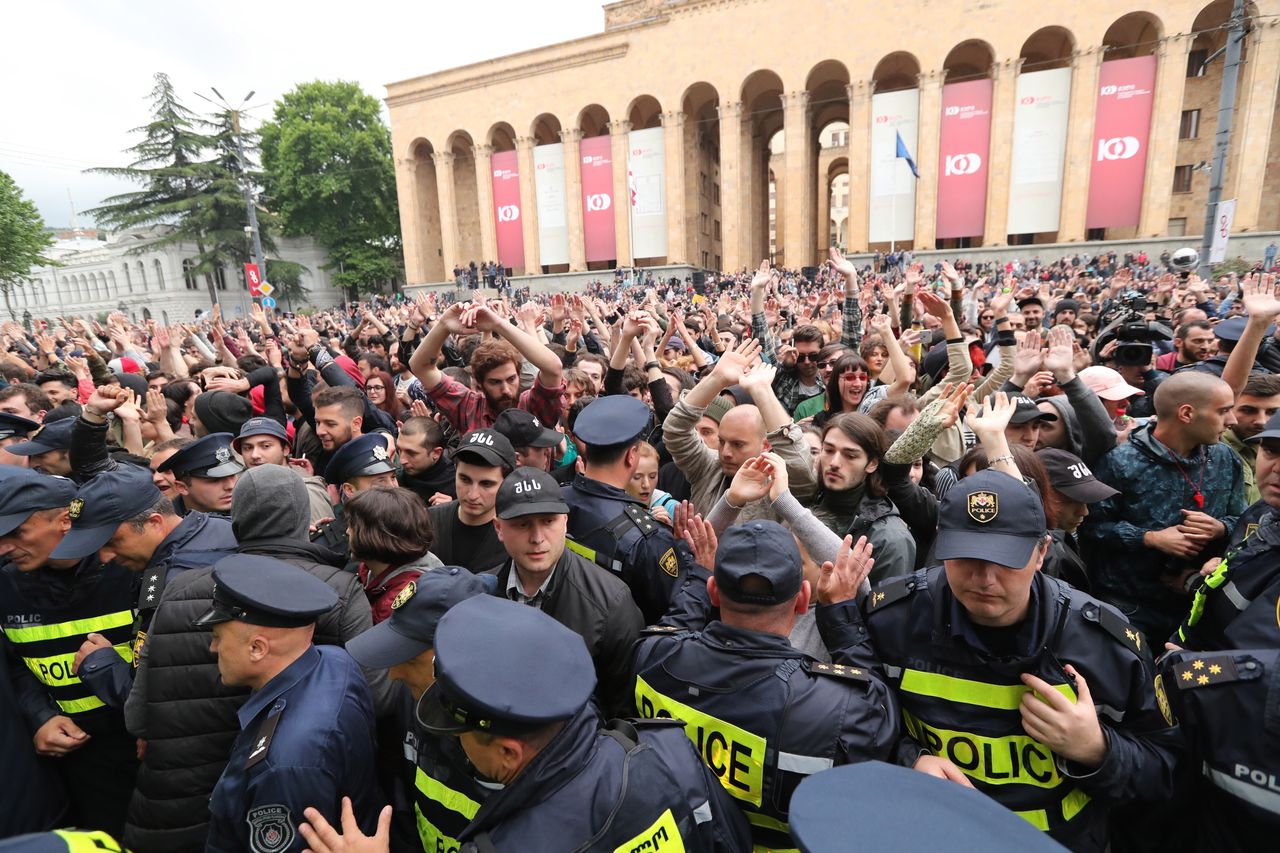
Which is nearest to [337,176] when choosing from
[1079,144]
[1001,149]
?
[1001,149]

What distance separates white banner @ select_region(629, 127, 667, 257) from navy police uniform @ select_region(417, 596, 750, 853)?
35.0m

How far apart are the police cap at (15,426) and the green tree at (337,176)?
4483cm

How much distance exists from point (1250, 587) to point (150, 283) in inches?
2474

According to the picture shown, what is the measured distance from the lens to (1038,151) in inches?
1107

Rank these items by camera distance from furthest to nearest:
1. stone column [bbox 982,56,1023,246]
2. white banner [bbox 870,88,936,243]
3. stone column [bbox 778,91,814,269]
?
stone column [bbox 778,91,814,269]
white banner [bbox 870,88,936,243]
stone column [bbox 982,56,1023,246]

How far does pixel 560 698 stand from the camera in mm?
1401

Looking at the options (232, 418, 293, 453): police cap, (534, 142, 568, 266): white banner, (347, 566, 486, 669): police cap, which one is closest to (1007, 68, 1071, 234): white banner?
(534, 142, 568, 266): white banner

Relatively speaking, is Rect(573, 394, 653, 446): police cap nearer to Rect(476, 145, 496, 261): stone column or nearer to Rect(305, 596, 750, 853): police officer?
Rect(305, 596, 750, 853): police officer

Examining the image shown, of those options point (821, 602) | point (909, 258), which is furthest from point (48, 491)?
point (909, 258)

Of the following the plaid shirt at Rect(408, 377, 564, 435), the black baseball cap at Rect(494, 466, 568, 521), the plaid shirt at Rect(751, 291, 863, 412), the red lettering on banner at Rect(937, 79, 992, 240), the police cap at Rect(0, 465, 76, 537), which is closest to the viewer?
the black baseball cap at Rect(494, 466, 568, 521)

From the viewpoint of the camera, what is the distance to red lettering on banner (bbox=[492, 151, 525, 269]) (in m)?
37.4

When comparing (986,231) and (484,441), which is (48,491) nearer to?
(484,441)

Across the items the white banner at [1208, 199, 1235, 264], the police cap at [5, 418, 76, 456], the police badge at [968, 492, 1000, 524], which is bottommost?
the police cap at [5, 418, 76, 456]

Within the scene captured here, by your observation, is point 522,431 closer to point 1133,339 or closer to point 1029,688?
point 1029,688
